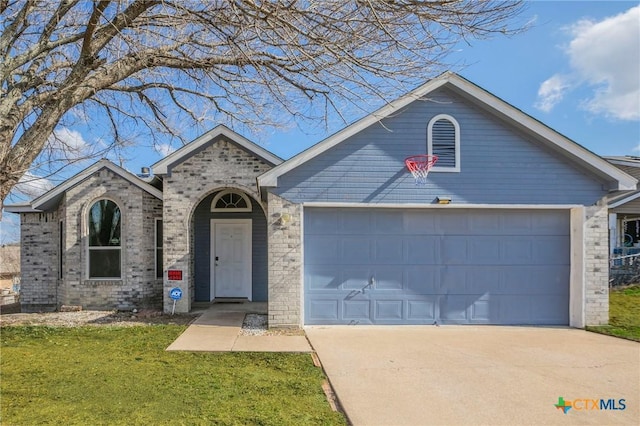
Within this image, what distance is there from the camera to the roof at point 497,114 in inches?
345

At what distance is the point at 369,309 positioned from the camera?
9086 mm

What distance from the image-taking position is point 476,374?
5922 millimetres

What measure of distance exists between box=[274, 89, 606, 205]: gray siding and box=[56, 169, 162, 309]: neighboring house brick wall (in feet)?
15.8

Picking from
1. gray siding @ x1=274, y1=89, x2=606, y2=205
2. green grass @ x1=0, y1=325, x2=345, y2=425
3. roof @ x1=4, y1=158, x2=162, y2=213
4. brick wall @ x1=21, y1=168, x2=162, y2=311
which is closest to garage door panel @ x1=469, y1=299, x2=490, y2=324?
gray siding @ x1=274, y1=89, x2=606, y2=205

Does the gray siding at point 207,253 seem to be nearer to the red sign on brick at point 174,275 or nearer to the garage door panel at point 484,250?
the red sign on brick at point 174,275

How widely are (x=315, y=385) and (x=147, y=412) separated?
77.7 inches

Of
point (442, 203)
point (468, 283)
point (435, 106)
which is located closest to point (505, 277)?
point (468, 283)

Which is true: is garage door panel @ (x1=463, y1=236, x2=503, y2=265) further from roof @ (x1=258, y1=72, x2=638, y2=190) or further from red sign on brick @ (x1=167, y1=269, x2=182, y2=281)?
red sign on brick @ (x1=167, y1=269, x2=182, y2=281)

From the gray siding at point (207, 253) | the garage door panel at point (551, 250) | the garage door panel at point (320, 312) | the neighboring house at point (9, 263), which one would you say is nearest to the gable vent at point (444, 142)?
A: the garage door panel at point (551, 250)

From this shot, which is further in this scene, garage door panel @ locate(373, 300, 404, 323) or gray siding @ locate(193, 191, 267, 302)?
gray siding @ locate(193, 191, 267, 302)

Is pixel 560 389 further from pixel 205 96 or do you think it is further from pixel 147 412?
pixel 205 96

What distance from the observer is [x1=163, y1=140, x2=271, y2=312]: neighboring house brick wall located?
1057 centimetres

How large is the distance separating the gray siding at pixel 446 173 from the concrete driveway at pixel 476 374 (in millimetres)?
2778

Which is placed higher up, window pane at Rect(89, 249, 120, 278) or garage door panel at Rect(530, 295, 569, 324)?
window pane at Rect(89, 249, 120, 278)
